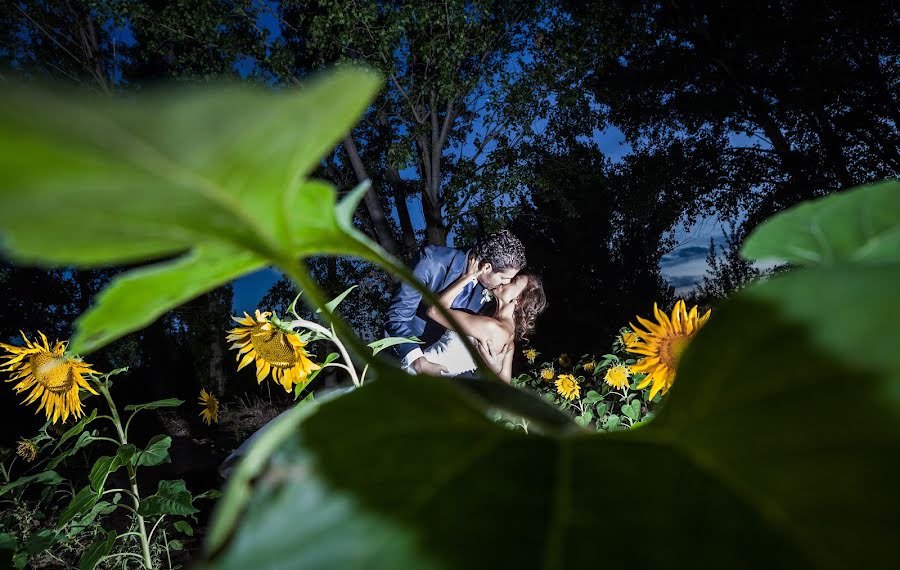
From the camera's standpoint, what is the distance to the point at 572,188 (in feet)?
18.5

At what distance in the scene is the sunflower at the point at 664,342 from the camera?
25.5 inches

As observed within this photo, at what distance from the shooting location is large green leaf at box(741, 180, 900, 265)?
0.52 feet

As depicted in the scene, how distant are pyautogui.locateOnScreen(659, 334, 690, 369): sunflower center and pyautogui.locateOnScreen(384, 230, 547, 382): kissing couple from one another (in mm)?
1252

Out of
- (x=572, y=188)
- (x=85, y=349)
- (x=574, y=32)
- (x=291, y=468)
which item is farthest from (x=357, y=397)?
(x=572, y=188)

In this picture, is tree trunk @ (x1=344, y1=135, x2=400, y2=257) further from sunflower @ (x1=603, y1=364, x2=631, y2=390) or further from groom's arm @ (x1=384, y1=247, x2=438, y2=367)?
sunflower @ (x1=603, y1=364, x2=631, y2=390)

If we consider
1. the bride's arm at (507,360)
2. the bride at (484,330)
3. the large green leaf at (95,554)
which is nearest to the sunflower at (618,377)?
the bride at (484,330)

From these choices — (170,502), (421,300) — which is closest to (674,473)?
(170,502)

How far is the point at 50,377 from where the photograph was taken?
2.88ft

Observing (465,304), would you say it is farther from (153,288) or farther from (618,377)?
(153,288)

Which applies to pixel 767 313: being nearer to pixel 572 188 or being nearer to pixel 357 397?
pixel 357 397

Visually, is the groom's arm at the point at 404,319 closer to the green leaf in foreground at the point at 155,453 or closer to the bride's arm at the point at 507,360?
the bride's arm at the point at 507,360

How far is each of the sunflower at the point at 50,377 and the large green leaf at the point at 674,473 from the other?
972mm

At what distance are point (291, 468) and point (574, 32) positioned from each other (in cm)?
502

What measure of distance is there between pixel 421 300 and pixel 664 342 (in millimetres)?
1619
